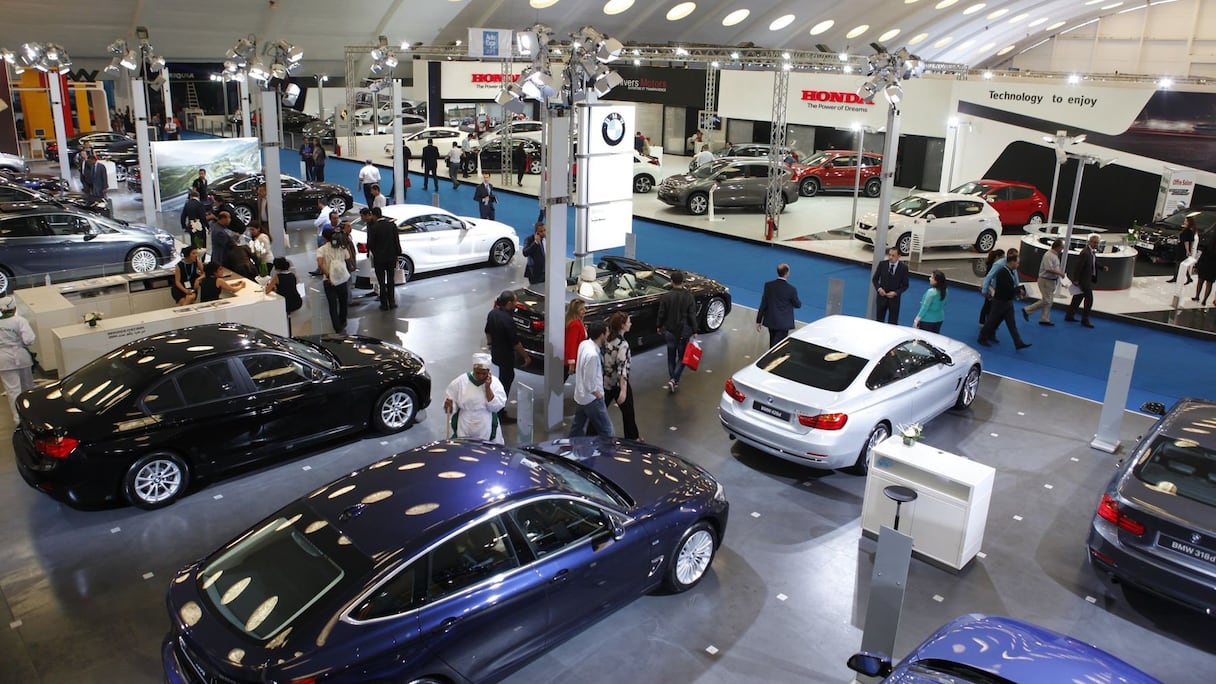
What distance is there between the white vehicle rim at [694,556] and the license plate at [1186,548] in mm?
3161

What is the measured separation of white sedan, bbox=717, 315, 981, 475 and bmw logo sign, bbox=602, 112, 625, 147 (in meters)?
4.06

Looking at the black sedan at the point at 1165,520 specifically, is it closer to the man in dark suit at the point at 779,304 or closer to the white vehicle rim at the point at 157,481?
the man in dark suit at the point at 779,304

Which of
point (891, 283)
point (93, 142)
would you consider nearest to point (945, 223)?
point (891, 283)

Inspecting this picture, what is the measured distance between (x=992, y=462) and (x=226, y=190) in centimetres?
1667

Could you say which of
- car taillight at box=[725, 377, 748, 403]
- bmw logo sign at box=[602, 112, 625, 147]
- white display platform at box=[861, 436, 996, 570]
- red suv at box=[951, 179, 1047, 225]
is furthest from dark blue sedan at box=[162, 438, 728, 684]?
red suv at box=[951, 179, 1047, 225]

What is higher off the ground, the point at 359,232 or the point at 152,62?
the point at 152,62

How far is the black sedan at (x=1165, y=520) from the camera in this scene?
604 centimetres

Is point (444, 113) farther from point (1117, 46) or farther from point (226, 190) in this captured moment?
point (1117, 46)

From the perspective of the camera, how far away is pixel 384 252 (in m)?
13.2

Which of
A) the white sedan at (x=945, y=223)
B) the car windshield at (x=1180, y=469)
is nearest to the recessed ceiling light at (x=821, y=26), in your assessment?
the white sedan at (x=945, y=223)

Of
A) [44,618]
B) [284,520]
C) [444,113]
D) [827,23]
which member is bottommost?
[44,618]

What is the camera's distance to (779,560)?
711 centimetres

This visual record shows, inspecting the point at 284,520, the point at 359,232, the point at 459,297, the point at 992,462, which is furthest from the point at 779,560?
the point at 359,232

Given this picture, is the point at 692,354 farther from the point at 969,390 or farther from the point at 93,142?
the point at 93,142
